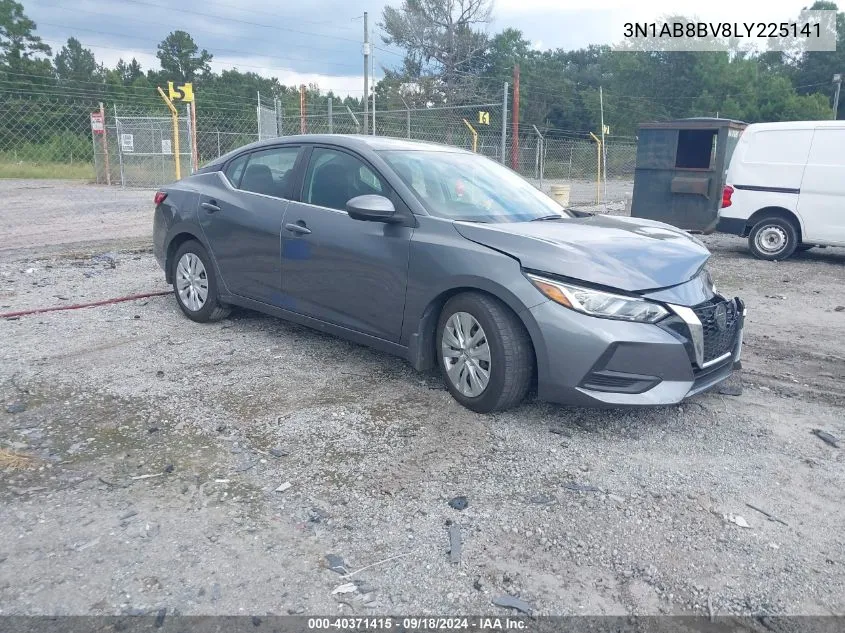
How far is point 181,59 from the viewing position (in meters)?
54.8

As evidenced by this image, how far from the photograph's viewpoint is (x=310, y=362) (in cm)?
508

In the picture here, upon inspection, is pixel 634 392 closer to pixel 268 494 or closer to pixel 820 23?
pixel 268 494

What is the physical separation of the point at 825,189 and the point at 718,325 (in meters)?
7.20

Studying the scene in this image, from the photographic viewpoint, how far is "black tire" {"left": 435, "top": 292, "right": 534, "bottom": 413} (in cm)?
392

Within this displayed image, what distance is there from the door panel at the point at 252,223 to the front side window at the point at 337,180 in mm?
236

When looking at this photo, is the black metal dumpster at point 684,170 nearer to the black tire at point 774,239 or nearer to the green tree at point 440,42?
the black tire at point 774,239

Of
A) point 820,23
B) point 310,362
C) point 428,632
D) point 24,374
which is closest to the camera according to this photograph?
point 428,632

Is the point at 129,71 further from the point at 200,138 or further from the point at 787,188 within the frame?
the point at 787,188

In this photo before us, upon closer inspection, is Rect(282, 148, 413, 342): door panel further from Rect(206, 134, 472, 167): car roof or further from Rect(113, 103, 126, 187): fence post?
Rect(113, 103, 126, 187): fence post

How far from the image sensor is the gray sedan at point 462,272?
3.78 metres

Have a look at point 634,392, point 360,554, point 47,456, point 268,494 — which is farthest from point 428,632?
point 47,456

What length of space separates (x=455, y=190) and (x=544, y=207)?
728 millimetres

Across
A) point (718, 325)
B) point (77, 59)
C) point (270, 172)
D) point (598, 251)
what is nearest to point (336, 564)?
point (598, 251)

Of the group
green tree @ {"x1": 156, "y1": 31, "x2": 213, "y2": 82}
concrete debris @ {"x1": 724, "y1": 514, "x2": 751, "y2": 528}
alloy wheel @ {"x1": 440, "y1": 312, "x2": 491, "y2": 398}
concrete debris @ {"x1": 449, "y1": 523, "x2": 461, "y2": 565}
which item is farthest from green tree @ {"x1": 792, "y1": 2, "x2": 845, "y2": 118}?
concrete debris @ {"x1": 449, "y1": 523, "x2": 461, "y2": 565}
